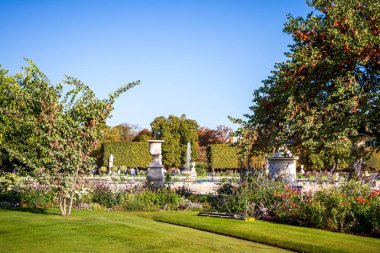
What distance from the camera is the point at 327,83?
14.2 meters

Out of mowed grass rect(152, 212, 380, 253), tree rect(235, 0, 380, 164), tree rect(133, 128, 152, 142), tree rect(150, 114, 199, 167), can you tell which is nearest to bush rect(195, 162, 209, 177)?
tree rect(150, 114, 199, 167)

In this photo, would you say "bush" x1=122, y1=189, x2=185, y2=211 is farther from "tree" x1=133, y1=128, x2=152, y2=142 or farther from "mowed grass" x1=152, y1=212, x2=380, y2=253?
"tree" x1=133, y1=128, x2=152, y2=142

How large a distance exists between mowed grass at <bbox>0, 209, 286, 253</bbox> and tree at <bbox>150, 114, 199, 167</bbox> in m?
42.7

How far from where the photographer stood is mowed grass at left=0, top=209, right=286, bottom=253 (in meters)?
7.97

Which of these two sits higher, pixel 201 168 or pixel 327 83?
pixel 327 83

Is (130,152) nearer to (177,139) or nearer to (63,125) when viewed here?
(177,139)

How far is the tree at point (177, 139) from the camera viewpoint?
53.7 meters

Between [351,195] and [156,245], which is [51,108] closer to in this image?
[156,245]

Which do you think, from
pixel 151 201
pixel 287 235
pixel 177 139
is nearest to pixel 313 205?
pixel 287 235

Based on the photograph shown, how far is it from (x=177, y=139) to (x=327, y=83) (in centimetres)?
4202

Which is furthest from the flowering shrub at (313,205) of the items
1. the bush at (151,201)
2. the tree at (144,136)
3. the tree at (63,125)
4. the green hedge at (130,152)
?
the tree at (144,136)

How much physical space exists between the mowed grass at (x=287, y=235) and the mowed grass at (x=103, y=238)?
37 centimetres

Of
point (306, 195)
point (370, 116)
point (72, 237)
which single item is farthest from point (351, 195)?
point (72, 237)

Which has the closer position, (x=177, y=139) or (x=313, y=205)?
(x=313, y=205)
